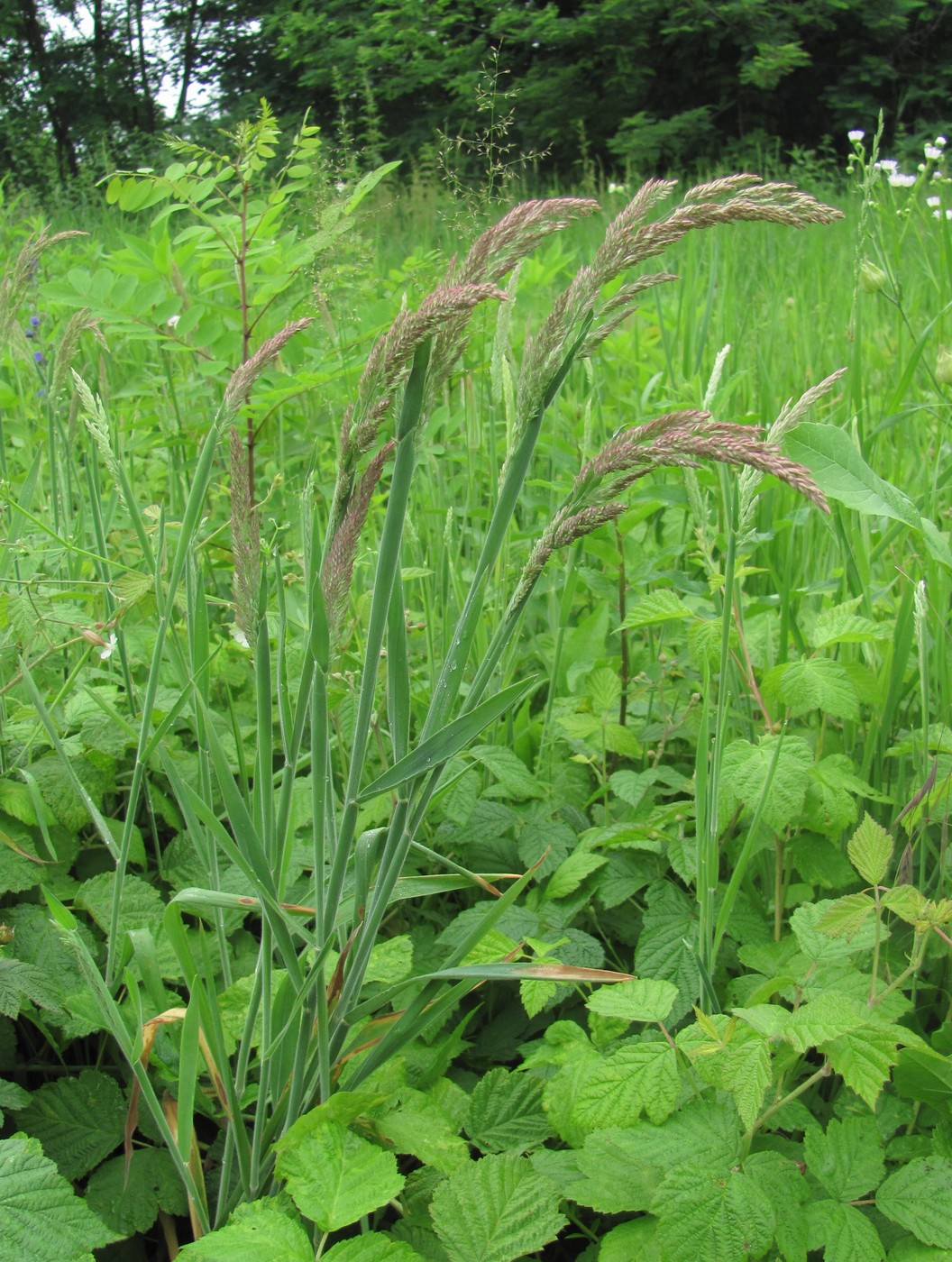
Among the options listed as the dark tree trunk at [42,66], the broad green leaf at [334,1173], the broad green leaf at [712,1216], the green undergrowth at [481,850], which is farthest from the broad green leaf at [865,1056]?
the dark tree trunk at [42,66]

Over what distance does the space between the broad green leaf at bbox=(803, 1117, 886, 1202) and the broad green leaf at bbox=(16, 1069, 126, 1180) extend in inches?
23.6

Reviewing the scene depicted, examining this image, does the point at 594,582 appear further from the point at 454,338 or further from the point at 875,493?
the point at 454,338

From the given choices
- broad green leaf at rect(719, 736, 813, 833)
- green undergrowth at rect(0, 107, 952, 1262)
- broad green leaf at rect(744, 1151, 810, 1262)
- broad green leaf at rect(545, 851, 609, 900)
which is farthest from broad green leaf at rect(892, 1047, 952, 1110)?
broad green leaf at rect(545, 851, 609, 900)

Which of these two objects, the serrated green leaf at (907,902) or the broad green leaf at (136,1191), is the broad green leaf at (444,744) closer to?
the serrated green leaf at (907,902)

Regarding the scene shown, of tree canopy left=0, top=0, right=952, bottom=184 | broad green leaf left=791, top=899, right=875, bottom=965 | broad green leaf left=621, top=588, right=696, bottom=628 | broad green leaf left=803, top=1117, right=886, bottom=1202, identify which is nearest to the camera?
broad green leaf left=803, top=1117, right=886, bottom=1202

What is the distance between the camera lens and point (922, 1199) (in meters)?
0.74

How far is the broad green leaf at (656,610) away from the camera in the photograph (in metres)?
1.13

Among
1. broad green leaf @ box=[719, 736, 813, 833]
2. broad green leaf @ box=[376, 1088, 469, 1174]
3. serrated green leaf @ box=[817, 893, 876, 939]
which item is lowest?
broad green leaf @ box=[376, 1088, 469, 1174]

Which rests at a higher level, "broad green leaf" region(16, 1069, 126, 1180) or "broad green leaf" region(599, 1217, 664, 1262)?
"broad green leaf" region(16, 1069, 126, 1180)

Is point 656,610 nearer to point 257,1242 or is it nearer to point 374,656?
point 374,656

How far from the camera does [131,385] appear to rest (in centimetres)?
209

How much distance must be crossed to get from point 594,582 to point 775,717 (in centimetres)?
34

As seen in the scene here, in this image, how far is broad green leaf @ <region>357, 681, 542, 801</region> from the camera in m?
0.62

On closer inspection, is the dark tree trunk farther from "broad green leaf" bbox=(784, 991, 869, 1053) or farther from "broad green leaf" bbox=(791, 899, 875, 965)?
"broad green leaf" bbox=(784, 991, 869, 1053)
